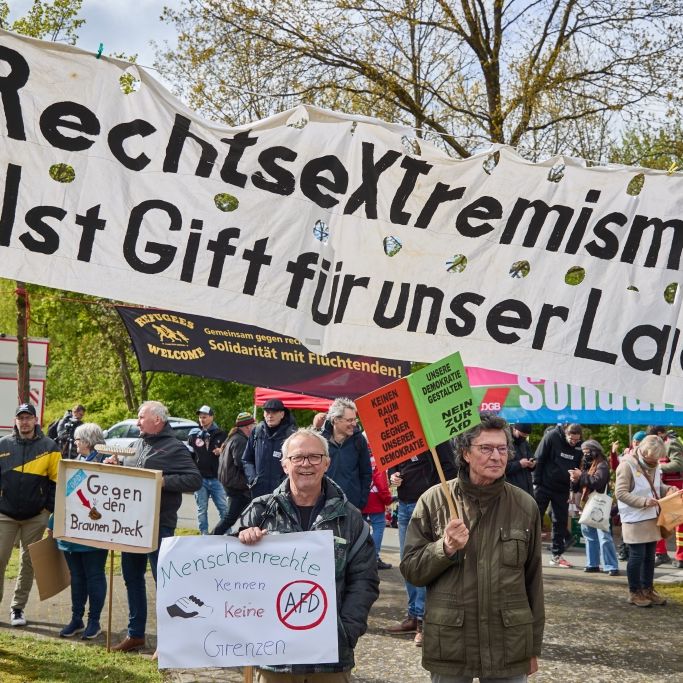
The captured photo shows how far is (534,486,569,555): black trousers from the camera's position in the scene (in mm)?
12961

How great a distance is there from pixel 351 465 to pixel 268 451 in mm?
1299

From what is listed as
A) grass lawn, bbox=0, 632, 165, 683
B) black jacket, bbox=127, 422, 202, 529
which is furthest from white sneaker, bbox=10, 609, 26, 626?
black jacket, bbox=127, 422, 202, 529

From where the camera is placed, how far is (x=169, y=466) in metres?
8.02

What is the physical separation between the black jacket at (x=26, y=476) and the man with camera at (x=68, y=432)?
24.8ft

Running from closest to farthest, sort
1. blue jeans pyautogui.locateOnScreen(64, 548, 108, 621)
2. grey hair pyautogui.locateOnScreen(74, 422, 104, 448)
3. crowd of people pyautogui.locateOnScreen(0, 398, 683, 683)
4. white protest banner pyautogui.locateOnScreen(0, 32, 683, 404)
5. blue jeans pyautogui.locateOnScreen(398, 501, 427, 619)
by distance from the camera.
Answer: white protest banner pyautogui.locateOnScreen(0, 32, 683, 404) → crowd of people pyautogui.locateOnScreen(0, 398, 683, 683) → blue jeans pyautogui.locateOnScreen(398, 501, 427, 619) → blue jeans pyautogui.locateOnScreen(64, 548, 108, 621) → grey hair pyautogui.locateOnScreen(74, 422, 104, 448)

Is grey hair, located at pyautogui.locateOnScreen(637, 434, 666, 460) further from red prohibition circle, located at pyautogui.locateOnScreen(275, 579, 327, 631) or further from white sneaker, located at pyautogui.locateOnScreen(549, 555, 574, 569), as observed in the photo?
red prohibition circle, located at pyautogui.locateOnScreen(275, 579, 327, 631)

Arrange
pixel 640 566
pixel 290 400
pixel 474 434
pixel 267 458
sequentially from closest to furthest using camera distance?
pixel 474 434 → pixel 267 458 → pixel 640 566 → pixel 290 400

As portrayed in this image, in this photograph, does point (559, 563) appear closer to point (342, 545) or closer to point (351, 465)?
point (351, 465)

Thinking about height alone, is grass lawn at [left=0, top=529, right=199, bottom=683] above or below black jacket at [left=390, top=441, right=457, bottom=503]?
below

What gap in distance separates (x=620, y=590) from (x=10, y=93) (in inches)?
367

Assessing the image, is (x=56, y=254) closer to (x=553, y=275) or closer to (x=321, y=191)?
(x=321, y=191)

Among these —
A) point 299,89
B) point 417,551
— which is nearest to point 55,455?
point 417,551

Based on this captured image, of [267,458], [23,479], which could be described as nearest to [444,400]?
[23,479]

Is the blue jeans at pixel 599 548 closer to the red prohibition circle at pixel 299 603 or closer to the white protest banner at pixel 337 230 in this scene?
the white protest banner at pixel 337 230
